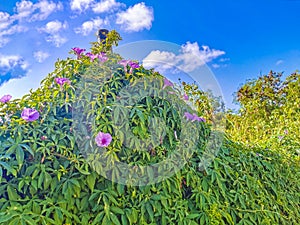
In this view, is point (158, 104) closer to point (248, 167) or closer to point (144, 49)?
point (144, 49)

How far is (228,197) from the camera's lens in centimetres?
206

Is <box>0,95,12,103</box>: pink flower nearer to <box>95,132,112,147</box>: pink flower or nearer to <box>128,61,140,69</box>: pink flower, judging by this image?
<box>95,132,112,147</box>: pink flower

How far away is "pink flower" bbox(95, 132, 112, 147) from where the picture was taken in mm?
1588

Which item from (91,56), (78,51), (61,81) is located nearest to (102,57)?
(91,56)

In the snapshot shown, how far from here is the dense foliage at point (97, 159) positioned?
1.50 meters

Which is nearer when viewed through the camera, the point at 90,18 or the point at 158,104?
the point at 158,104

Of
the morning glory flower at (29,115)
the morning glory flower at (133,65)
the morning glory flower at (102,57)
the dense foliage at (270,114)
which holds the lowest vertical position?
the morning glory flower at (29,115)

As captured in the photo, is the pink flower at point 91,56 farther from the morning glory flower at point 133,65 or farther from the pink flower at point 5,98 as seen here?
the pink flower at point 5,98

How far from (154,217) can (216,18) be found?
377 centimetres

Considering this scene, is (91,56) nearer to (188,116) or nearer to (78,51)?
(78,51)

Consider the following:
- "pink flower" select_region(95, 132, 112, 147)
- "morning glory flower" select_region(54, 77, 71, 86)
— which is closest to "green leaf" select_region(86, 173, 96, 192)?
"pink flower" select_region(95, 132, 112, 147)

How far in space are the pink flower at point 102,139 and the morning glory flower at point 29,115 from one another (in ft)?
1.07

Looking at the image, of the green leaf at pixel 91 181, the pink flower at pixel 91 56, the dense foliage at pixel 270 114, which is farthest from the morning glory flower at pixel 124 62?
the dense foliage at pixel 270 114

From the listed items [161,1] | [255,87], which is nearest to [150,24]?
[161,1]
